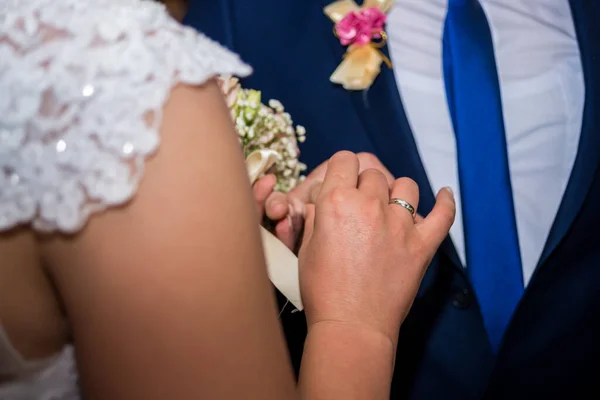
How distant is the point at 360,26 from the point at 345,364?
665 mm

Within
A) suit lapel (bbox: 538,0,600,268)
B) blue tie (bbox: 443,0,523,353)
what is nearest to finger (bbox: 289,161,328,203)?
blue tie (bbox: 443,0,523,353)

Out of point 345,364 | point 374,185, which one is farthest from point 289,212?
point 345,364

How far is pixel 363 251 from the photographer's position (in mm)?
651

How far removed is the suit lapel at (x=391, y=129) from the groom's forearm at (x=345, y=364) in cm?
38

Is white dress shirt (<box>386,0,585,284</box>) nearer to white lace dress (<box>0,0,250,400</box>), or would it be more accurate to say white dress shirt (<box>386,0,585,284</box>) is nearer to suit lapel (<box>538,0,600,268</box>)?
suit lapel (<box>538,0,600,268</box>)

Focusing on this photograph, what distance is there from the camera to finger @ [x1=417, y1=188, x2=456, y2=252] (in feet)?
2.36

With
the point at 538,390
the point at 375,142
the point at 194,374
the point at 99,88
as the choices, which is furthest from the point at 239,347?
the point at 538,390

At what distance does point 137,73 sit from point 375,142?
66cm

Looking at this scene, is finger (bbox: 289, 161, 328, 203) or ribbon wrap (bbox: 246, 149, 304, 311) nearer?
ribbon wrap (bbox: 246, 149, 304, 311)

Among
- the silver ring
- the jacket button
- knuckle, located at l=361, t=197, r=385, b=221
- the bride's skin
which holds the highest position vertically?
the bride's skin

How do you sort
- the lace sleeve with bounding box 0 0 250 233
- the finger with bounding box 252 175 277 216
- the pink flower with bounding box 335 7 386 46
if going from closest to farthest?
the lace sleeve with bounding box 0 0 250 233 < the finger with bounding box 252 175 277 216 < the pink flower with bounding box 335 7 386 46

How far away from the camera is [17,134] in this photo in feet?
1.15

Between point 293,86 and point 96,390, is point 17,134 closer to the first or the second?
point 96,390

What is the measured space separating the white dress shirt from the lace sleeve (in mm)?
712
